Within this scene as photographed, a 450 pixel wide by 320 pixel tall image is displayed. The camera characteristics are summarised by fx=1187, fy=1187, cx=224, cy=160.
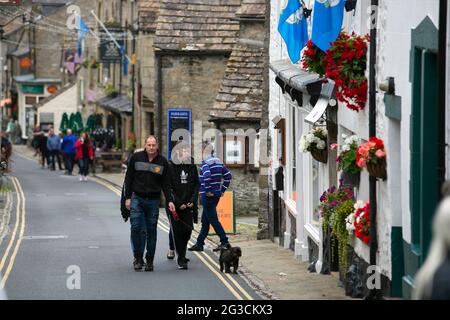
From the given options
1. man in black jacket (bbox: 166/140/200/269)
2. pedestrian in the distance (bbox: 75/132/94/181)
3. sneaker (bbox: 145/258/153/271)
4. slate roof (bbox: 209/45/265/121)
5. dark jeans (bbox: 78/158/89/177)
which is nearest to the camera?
sneaker (bbox: 145/258/153/271)

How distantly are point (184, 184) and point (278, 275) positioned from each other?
212 cm

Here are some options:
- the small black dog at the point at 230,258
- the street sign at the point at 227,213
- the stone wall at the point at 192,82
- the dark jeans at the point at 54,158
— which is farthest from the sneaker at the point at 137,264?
the dark jeans at the point at 54,158

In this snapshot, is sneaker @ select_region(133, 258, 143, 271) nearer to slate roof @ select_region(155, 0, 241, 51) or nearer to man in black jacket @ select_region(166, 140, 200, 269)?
man in black jacket @ select_region(166, 140, 200, 269)

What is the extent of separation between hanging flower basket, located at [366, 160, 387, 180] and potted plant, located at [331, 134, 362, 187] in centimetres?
101

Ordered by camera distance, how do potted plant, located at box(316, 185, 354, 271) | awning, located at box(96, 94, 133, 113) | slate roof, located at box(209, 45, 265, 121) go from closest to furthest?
1. potted plant, located at box(316, 185, 354, 271)
2. slate roof, located at box(209, 45, 265, 121)
3. awning, located at box(96, 94, 133, 113)

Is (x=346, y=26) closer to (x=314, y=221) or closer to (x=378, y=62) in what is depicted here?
(x=378, y=62)

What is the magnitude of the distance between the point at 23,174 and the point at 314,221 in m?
31.7

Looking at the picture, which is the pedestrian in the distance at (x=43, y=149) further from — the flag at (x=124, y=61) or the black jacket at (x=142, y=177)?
the black jacket at (x=142, y=177)

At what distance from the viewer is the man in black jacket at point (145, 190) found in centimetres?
1727

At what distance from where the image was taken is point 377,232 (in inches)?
545

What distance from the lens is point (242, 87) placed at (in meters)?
32.2

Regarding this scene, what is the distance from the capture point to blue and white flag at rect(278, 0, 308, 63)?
716 inches

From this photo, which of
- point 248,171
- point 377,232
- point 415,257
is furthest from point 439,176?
point 248,171

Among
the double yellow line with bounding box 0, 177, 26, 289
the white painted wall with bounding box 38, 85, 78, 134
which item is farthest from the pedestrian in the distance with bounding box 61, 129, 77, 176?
the white painted wall with bounding box 38, 85, 78, 134
